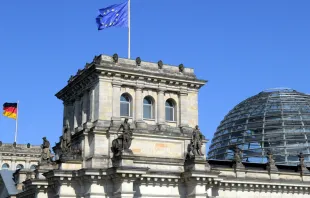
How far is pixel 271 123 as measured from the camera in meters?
73.9

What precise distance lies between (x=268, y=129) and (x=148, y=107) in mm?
31346

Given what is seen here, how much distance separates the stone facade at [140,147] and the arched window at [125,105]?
0.31ft

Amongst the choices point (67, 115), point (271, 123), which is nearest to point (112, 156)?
point (67, 115)

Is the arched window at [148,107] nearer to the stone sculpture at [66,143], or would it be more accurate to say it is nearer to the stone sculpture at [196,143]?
the stone sculpture at [196,143]

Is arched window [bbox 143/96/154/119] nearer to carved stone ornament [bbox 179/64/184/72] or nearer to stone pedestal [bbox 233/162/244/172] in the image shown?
carved stone ornament [bbox 179/64/184/72]

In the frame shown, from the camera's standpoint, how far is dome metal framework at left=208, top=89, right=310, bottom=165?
70.9 meters

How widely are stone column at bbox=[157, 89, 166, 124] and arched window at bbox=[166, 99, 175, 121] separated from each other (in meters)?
0.74

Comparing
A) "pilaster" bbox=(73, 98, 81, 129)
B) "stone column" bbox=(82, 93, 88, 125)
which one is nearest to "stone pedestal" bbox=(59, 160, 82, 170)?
"stone column" bbox=(82, 93, 88, 125)

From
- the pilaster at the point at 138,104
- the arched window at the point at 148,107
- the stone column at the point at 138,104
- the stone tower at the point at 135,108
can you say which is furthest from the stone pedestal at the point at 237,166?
the pilaster at the point at 138,104

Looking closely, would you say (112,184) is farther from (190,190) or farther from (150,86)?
(150,86)

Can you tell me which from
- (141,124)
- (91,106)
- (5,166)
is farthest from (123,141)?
Result: (5,166)

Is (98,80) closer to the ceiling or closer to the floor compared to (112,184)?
closer to the ceiling

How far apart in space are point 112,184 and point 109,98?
766 centimetres

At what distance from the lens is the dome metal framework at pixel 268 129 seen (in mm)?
70875
